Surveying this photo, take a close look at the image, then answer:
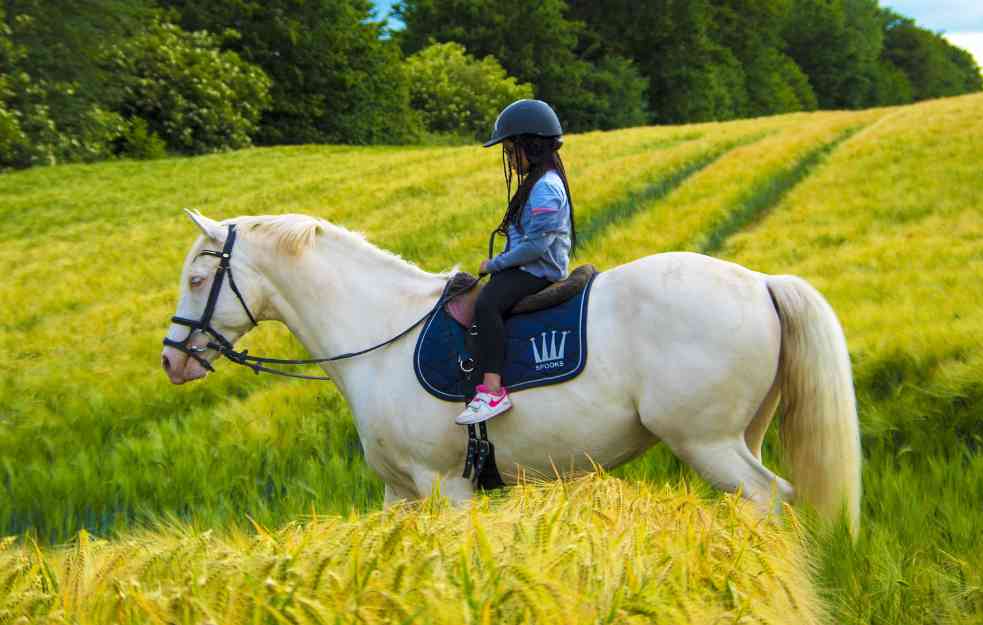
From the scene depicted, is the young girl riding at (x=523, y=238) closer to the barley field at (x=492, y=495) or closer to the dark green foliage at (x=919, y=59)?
the barley field at (x=492, y=495)

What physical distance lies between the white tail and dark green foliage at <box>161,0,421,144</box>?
159 feet

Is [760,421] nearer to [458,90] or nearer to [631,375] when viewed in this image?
[631,375]

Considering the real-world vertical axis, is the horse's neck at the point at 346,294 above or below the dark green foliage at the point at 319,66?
below

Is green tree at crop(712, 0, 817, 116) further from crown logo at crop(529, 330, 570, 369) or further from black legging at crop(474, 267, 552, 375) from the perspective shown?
crown logo at crop(529, 330, 570, 369)

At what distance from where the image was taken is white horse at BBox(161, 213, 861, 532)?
13.3ft

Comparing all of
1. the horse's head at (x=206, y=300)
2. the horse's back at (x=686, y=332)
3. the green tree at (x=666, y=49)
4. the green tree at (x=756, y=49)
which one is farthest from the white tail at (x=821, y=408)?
the green tree at (x=756, y=49)

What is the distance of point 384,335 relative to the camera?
4.85m

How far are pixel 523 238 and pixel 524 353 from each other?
1.93 ft

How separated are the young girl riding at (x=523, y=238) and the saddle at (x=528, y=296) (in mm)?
63

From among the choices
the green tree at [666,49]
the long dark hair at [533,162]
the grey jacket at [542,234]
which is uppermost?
the green tree at [666,49]

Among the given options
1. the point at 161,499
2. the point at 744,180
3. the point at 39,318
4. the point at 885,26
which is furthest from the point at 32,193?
the point at 885,26

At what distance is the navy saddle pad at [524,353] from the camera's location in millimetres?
4289

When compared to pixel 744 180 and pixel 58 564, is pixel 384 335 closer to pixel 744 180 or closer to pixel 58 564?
pixel 58 564

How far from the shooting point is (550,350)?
4.33 m
